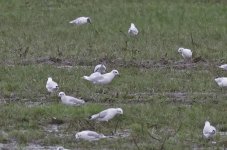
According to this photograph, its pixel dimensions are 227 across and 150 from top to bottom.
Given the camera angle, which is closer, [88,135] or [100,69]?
[88,135]

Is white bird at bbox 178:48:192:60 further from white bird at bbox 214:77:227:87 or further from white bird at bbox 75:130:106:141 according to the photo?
white bird at bbox 75:130:106:141

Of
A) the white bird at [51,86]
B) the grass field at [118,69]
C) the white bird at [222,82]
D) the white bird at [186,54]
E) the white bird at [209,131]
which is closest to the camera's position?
the white bird at [209,131]

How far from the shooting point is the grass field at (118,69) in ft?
40.0

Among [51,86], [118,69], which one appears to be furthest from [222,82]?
[51,86]

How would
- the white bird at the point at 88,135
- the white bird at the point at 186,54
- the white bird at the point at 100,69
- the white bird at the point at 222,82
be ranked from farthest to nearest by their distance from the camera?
the white bird at the point at 186,54
the white bird at the point at 100,69
the white bird at the point at 222,82
the white bird at the point at 88,135

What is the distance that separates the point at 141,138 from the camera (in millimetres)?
11781

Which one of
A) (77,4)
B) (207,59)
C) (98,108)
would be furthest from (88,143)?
(77,4)

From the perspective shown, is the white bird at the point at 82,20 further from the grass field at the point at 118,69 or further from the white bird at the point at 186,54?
the white bird at the point at 186,54

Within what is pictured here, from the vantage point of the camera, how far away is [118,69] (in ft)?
60.1

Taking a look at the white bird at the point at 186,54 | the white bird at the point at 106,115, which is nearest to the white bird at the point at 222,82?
the white bird at the point at 106,115

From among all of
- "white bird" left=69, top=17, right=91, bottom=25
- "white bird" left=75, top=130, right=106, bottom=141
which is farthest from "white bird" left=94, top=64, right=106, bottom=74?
"white bird" left=69, top=17, right=91, bottom=25

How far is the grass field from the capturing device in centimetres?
1219

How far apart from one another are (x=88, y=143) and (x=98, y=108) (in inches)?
91.5

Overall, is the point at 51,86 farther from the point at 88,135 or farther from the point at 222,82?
the point at 88,135
